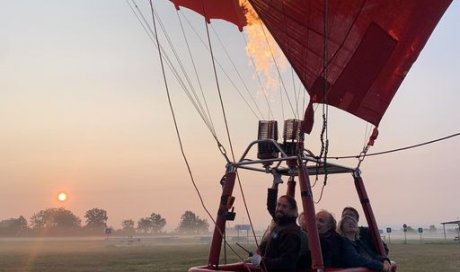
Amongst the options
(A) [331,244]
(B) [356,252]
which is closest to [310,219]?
(A) [331,244]

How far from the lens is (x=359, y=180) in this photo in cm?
695

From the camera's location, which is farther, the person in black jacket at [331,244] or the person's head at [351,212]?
the person's head at [351,212]

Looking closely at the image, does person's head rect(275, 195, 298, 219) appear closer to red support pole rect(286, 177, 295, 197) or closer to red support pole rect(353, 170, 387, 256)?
red support pole rect(353, 170, 387, 256)

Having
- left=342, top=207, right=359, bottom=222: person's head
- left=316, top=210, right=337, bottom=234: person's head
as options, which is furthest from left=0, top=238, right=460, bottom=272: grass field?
left=316, top=210, right=337, bottom=234: person's head

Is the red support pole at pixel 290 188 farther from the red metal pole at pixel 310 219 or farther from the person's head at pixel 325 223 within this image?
the red metal pole at pixel 310 219

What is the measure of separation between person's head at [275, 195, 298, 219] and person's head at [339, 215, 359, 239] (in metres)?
1.13

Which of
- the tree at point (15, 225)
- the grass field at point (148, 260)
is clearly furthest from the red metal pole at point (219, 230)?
the tree at point (15, 225)

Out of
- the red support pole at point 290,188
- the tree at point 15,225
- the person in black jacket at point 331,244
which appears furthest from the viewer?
the tree at point 15,225

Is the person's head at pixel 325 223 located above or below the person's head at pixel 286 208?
below

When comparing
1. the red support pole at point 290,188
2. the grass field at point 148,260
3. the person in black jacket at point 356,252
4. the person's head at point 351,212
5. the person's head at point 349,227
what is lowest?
the grass field at point 148,260

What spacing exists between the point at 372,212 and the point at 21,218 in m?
197

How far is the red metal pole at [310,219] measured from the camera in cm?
531

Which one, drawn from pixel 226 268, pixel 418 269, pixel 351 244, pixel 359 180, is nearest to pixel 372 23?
pixel 359 180

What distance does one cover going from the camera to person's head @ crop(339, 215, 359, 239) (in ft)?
21.4
